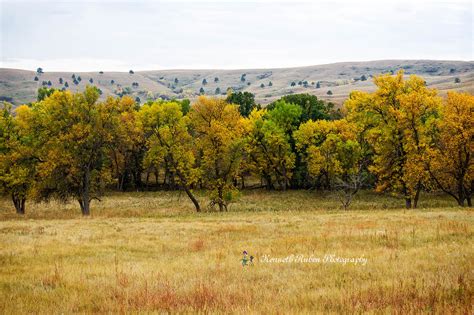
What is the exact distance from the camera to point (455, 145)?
128ft

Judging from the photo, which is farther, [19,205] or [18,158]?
[19,205]

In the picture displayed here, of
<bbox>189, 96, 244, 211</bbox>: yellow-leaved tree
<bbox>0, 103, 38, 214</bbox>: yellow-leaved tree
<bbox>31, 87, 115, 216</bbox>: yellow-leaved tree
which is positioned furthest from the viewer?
<bbox>189, 96, 244, 211</bbox>: yellow-leaved tree

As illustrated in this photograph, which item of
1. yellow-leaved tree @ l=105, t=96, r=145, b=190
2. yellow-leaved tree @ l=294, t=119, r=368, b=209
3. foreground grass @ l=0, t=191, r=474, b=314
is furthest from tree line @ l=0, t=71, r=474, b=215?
yellow-leaved tree @ l=105, t=96, r=145, b=190

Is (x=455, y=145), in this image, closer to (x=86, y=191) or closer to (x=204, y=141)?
(x=204, y=141)

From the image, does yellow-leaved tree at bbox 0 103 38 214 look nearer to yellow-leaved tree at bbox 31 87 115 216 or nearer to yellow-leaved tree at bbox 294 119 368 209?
yellow-leaved tree at bbox 31 87 115 216

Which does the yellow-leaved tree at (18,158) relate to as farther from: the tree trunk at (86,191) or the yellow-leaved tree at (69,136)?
the tree trunk at (86,191)

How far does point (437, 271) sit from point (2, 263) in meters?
13.2

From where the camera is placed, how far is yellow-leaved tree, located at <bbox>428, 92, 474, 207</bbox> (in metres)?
38.4

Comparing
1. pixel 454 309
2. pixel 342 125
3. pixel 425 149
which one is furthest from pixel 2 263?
pixel 342 125

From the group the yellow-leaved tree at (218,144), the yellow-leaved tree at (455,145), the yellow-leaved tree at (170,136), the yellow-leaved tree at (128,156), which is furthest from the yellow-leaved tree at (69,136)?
the yellow-leaved tree at (455,145)

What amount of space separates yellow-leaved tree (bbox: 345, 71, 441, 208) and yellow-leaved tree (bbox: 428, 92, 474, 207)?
1.08 m

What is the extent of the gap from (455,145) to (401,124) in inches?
198

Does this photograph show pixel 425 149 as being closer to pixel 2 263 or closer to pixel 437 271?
pixel 437 271

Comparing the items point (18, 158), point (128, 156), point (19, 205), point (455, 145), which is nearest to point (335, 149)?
point (455, 145)
